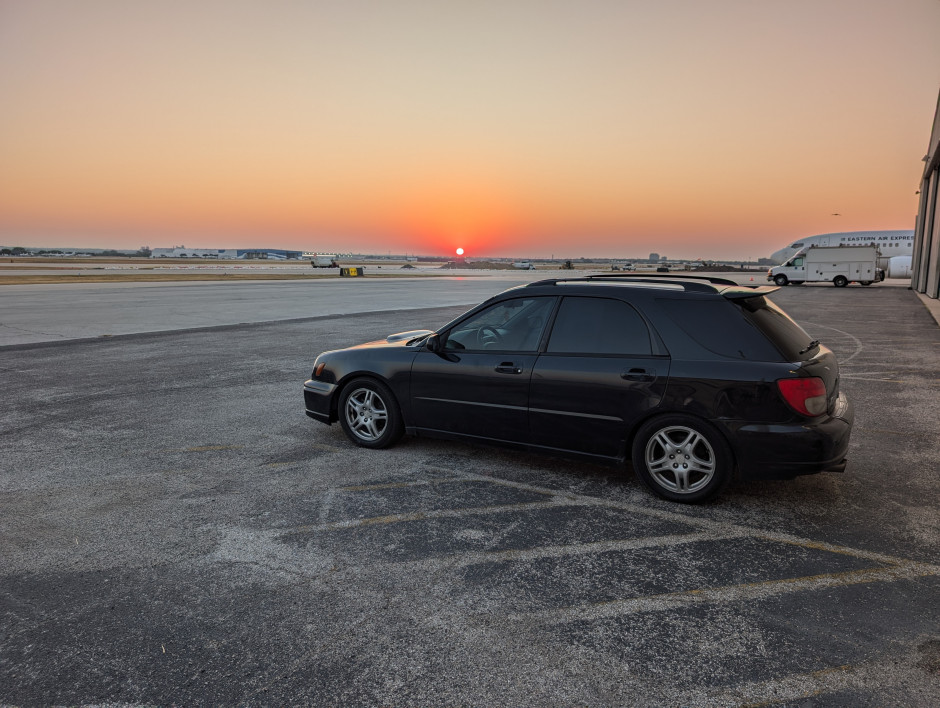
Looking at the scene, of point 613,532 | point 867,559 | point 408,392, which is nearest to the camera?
point 867,559

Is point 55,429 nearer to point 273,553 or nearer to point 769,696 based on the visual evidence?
point 273,553

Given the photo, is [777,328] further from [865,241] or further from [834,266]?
[865,241]

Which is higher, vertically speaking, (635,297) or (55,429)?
(635,297)

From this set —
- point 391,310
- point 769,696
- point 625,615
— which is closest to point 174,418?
point 625,615

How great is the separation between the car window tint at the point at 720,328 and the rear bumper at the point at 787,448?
0.50m

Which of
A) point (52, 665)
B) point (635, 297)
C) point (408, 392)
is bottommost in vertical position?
point (52, 665)

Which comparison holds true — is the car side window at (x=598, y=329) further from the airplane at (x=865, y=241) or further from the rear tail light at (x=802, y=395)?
the airplane at (x=865, y=241)

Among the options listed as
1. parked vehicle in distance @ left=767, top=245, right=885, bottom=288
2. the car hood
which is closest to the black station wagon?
the car hood

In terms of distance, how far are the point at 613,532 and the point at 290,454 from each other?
309 cm

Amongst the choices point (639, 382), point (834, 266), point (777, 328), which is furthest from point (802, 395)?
point (834, 266)

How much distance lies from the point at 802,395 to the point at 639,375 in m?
1.06

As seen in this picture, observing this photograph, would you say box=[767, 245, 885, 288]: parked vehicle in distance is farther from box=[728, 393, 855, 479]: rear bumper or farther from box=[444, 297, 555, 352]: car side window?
box=[444, 297, 555, 352]: car side window

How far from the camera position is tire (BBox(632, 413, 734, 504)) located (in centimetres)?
420

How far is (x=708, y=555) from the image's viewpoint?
3611 mm
